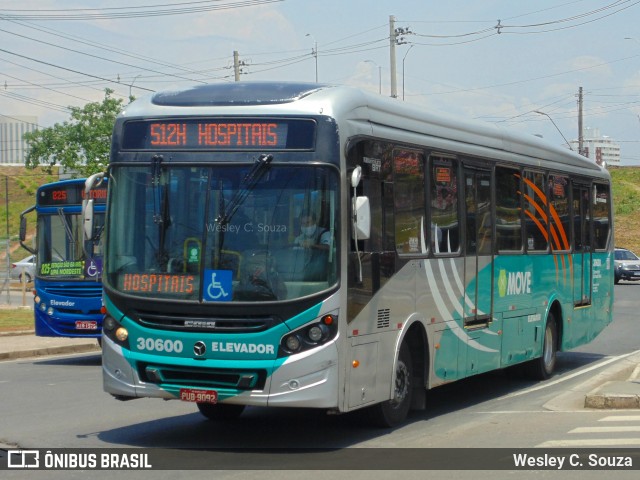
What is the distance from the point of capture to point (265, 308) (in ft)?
30.8

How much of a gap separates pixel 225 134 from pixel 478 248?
4626mm

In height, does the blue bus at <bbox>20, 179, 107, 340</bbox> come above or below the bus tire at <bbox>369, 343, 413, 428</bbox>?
above

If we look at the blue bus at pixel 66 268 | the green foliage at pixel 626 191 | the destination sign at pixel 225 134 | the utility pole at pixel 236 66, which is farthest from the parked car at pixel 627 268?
the destination sign at pixel 225 134

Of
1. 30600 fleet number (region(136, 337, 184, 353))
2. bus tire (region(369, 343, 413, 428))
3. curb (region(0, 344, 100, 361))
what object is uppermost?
30600 fleet number (region(136, 337, 184, 353))

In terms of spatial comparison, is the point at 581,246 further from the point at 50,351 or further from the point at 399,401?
the point at 50,351

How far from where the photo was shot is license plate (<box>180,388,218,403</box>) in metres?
9.53

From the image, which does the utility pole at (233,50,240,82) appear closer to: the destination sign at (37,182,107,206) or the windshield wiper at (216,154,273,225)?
the destination sign at (37,182,107,206)

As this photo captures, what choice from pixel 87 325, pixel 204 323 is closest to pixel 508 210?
pixel 204 323

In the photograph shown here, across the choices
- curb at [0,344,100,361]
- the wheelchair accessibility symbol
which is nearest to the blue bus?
curb at [0,344,100,361]

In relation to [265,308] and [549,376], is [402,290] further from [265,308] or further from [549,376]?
[549,376]

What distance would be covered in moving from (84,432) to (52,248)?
8618mm

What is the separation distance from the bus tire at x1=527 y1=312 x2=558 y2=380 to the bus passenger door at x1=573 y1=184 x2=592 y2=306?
1065mm

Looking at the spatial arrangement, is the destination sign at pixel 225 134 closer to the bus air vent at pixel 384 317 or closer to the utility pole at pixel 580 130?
the bus air vent at pixel 384 317

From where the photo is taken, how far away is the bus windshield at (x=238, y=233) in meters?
9.45
